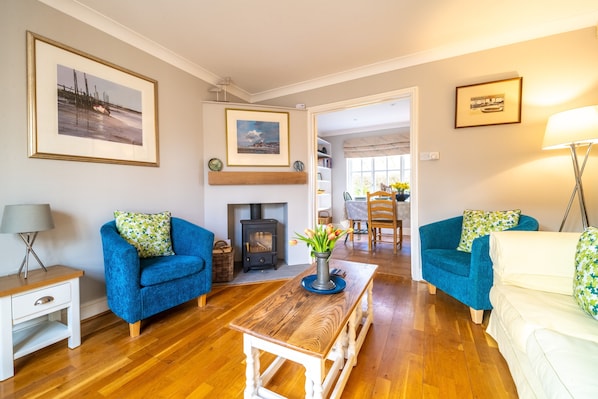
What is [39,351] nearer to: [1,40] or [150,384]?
[150,384]

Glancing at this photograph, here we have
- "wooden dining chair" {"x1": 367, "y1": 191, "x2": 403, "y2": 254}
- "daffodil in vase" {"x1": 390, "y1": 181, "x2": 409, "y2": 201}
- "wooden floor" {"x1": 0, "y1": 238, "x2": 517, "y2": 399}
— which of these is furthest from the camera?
"daffodil in vase" {"x1": 390, "y1": 181, "x2": 409, "y2": 201}

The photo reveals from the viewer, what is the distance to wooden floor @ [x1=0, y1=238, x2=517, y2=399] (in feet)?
3.99

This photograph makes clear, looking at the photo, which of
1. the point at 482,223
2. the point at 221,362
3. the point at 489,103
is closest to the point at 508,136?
the point at 489,103

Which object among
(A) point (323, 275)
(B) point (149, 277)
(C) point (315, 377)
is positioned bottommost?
(C) point (315, 377)

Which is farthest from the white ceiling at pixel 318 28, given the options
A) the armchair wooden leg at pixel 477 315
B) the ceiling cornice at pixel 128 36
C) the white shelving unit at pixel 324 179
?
the white shelving unit at pixel 324 179

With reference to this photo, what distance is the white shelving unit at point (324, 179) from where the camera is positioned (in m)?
5.87

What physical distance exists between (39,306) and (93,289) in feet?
1.99

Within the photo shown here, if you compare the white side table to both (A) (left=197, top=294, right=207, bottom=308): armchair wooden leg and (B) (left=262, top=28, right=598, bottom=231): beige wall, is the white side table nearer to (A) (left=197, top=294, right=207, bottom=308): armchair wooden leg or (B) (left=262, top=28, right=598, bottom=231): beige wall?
(A) (left=197, top=294, right=207, bottom=308): armchair wooden leg

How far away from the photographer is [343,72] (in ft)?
9.69

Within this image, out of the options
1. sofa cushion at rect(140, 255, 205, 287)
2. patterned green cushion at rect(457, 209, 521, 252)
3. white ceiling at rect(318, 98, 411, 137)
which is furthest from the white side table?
white ceiling at rect(318, 98, 411, 137)

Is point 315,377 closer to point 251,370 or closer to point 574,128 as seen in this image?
point 251,370

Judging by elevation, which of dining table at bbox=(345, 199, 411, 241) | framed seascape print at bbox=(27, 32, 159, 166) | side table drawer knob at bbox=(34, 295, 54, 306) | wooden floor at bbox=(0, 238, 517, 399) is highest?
framed seascape print at bbox=(27, 32, 159, 166)

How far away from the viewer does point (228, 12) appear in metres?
1.94

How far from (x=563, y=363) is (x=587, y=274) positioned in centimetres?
59
